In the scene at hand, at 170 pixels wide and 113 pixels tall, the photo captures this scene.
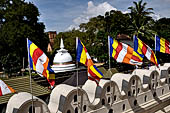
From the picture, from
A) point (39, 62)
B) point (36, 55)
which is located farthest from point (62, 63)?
point (39, 62)

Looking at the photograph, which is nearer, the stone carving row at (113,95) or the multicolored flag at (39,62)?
the multicolored flag at (39,62)

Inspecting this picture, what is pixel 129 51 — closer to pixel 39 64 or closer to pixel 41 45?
pixel 39 64

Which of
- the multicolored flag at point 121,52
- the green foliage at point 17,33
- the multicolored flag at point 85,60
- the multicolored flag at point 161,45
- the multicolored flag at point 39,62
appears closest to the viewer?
the multicolored flag at point 39,62

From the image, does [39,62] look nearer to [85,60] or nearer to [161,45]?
[85,60]

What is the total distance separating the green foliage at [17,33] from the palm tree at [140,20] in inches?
848

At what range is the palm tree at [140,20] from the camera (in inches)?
1642

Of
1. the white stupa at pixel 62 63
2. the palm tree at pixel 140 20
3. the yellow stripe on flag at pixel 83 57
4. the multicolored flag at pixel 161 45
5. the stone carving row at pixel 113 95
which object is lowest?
the stone carving row at pixel 113 95

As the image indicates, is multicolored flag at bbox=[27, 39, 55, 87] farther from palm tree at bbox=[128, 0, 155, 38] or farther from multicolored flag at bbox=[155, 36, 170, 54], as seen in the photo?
palm tree at bbox=[128, 0, 155, 38]

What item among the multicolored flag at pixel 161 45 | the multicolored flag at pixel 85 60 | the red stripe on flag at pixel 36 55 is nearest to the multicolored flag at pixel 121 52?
the multicolored flag at pixel 85 60

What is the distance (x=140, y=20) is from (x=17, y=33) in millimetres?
26882

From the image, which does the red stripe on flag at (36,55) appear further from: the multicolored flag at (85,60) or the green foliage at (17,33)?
the green foliage at (17,33)

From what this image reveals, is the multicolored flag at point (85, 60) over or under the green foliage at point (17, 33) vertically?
under

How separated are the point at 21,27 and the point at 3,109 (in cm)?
2711

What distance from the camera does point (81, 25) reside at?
171ft
